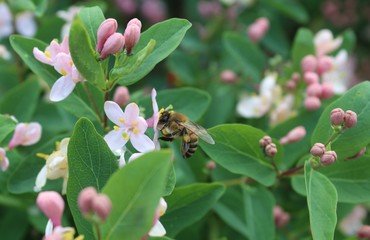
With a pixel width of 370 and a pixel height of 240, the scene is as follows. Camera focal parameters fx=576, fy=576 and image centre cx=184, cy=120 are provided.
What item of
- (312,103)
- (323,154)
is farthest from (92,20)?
(312,103)

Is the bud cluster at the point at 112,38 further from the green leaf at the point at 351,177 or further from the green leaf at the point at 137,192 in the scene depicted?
the green leaf at the point at 351,177

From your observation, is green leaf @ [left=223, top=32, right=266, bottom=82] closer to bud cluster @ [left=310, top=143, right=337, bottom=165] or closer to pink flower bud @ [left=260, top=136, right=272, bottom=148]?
pink flower bud @ [left=260, top=136, right=272, bottom=148]

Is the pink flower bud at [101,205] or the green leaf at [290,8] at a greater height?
the pink flower bud at [101,205]

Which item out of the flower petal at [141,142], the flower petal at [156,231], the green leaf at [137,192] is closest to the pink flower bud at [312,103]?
the flower petal at [141,142]

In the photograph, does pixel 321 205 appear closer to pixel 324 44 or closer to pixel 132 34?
pixel 132 34

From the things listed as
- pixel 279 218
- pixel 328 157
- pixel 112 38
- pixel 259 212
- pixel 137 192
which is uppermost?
pixel 112 38

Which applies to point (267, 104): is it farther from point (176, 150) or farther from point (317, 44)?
point (176, 150)
